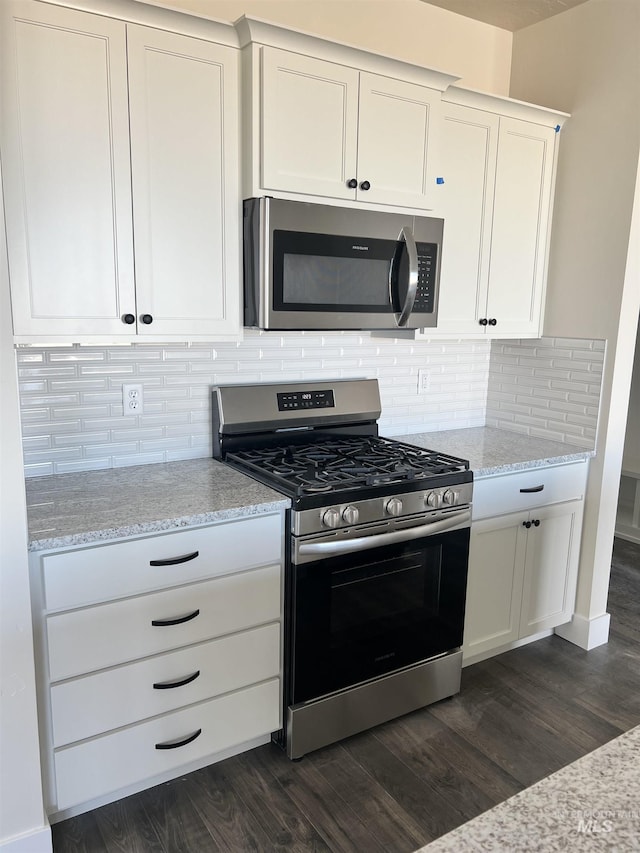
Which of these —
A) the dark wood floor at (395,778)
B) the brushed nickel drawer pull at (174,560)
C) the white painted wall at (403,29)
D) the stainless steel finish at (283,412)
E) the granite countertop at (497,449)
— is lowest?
the dark wood floor at (395,778)

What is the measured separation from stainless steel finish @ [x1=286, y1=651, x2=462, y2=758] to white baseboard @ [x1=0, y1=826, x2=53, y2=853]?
771 millimetres

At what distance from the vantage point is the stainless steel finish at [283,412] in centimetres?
248

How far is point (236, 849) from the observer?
185 cm

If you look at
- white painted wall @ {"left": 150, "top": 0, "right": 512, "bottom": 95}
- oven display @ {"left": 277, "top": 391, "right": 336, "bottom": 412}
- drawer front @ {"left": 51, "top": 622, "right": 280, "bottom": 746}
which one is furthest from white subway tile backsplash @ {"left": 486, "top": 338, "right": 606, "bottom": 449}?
drawer front @ {"left": 51, "top": 622, "right": 280, "bottom": 746}

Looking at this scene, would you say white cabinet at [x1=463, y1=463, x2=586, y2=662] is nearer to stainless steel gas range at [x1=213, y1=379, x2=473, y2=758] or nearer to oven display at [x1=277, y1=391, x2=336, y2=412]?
stainless steel gas range at [x1=213, y1=379, x2=473, y2=758]

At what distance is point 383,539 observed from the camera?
2.20 meters

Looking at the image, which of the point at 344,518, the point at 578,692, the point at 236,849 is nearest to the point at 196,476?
the point at 344,518

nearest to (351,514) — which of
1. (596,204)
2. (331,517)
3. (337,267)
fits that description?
(331,517)

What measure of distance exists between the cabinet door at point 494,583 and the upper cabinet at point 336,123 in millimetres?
1338

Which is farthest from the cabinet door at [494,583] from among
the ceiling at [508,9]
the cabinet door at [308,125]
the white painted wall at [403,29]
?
the ceiling at [508,9]

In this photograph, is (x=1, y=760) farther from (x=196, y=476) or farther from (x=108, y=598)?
(x=196, y=476)

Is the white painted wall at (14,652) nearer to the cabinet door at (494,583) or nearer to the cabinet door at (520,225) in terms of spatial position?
the cabinet door at (494,583)

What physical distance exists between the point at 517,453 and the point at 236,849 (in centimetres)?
180

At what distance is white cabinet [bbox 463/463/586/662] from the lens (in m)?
2.61
